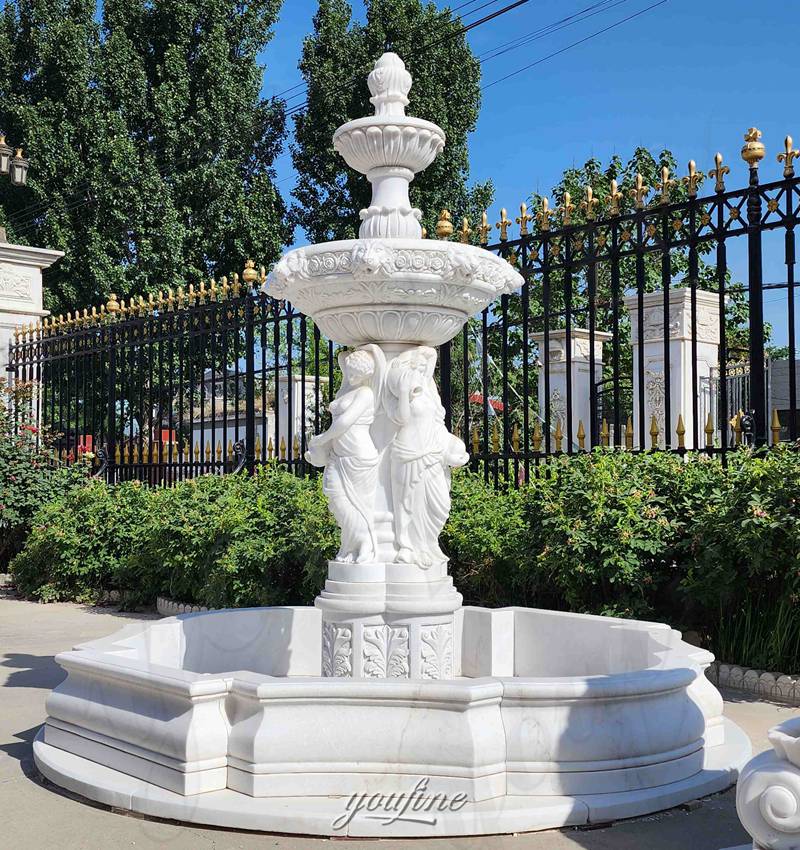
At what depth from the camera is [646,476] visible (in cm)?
624

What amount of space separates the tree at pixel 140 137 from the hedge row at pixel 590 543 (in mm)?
11292

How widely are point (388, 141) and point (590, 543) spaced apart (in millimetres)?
2645

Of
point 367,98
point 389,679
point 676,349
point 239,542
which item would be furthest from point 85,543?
point 367,98

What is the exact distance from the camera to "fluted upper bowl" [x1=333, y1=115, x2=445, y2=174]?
4734mm

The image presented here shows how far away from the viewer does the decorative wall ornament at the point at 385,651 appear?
4402mm

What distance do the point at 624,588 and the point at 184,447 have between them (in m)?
7.21

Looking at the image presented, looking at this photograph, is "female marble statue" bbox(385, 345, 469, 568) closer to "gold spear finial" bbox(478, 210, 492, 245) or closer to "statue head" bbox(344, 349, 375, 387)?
"statue head" bbox(344, 349, 375, 387)

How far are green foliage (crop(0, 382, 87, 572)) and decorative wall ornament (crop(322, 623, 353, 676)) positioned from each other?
7625 millimetres

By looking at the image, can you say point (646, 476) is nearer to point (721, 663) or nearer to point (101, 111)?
point (721, 663)

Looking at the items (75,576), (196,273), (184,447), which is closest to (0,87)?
(196,273)

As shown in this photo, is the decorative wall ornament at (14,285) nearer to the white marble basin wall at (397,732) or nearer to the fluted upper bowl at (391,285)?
the fluted upper bowl at (391,285)

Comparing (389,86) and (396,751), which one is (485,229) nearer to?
(389,86)

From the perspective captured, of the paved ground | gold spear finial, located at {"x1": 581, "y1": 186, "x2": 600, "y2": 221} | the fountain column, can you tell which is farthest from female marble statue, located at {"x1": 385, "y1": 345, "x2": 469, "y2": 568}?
gold spear finial, located at {"x1": 581, "y1": 186, "x2": 600, "y2": 221}

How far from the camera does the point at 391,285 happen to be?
4438 mm
